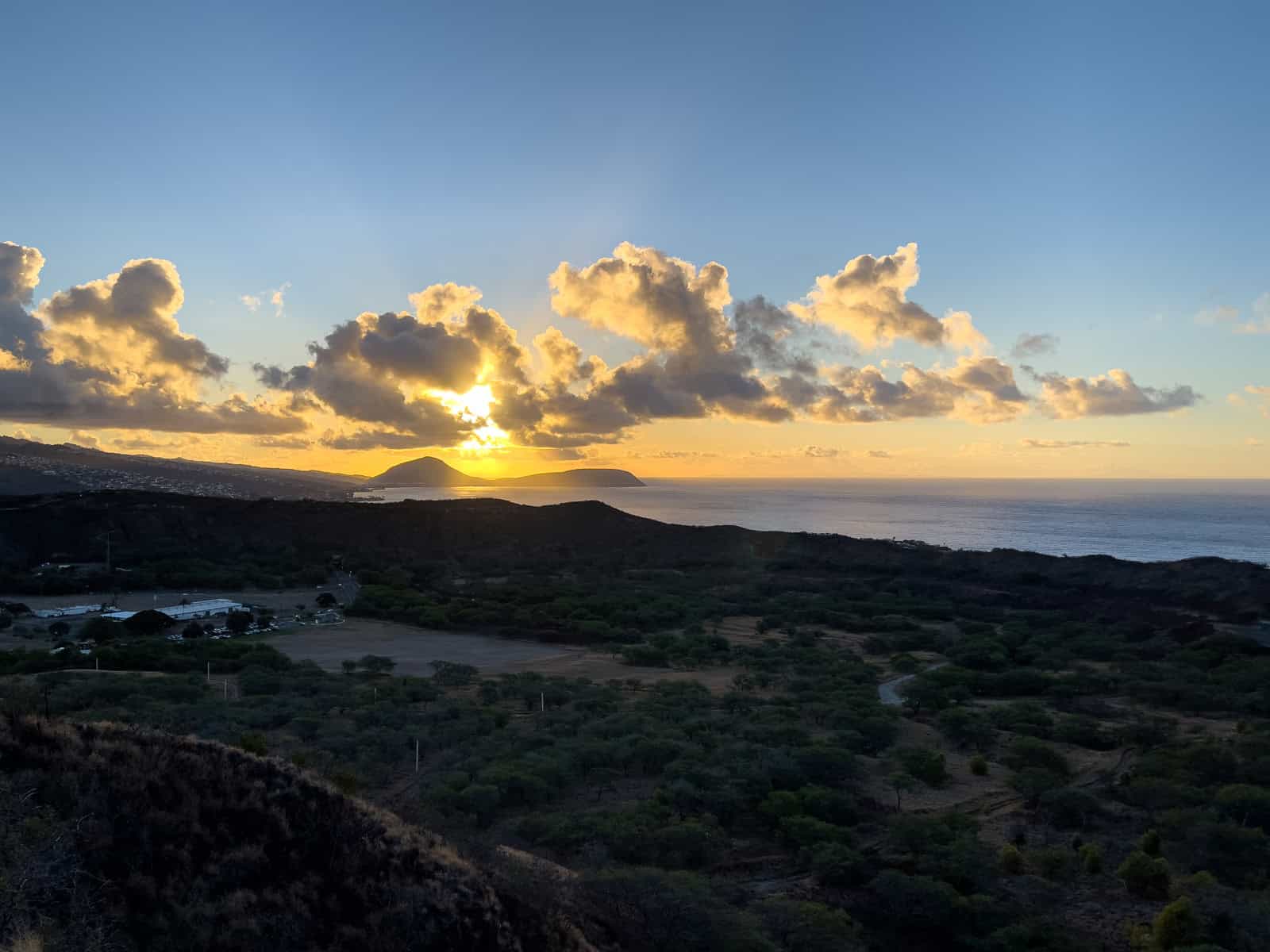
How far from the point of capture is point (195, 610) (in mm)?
45906

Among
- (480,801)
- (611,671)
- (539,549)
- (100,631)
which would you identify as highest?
(480,801)

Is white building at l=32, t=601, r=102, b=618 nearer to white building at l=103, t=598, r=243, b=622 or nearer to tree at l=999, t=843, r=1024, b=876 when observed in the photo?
white building at l=103, t=598, r=243, b=622

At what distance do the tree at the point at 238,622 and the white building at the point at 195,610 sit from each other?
10.5ft

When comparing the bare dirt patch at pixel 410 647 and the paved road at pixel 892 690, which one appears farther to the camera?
the bare dirt patch at pixel 410 647

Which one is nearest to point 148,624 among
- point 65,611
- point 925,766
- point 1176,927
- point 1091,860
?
point 65,611

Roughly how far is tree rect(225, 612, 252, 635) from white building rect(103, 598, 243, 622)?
3199 mm

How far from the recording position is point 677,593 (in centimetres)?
5894

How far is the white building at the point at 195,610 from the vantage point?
4334 cm

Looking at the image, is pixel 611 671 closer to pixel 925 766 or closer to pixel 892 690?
pixel 892 690

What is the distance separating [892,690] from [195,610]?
39613 mm

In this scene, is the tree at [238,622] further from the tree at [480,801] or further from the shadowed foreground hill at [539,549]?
the tree at [480,801]

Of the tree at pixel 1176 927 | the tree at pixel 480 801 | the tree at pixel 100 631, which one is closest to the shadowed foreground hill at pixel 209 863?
the tree at pixel 480 801

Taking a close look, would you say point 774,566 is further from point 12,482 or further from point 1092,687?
point 12,482

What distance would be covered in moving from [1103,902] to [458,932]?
11.3m
